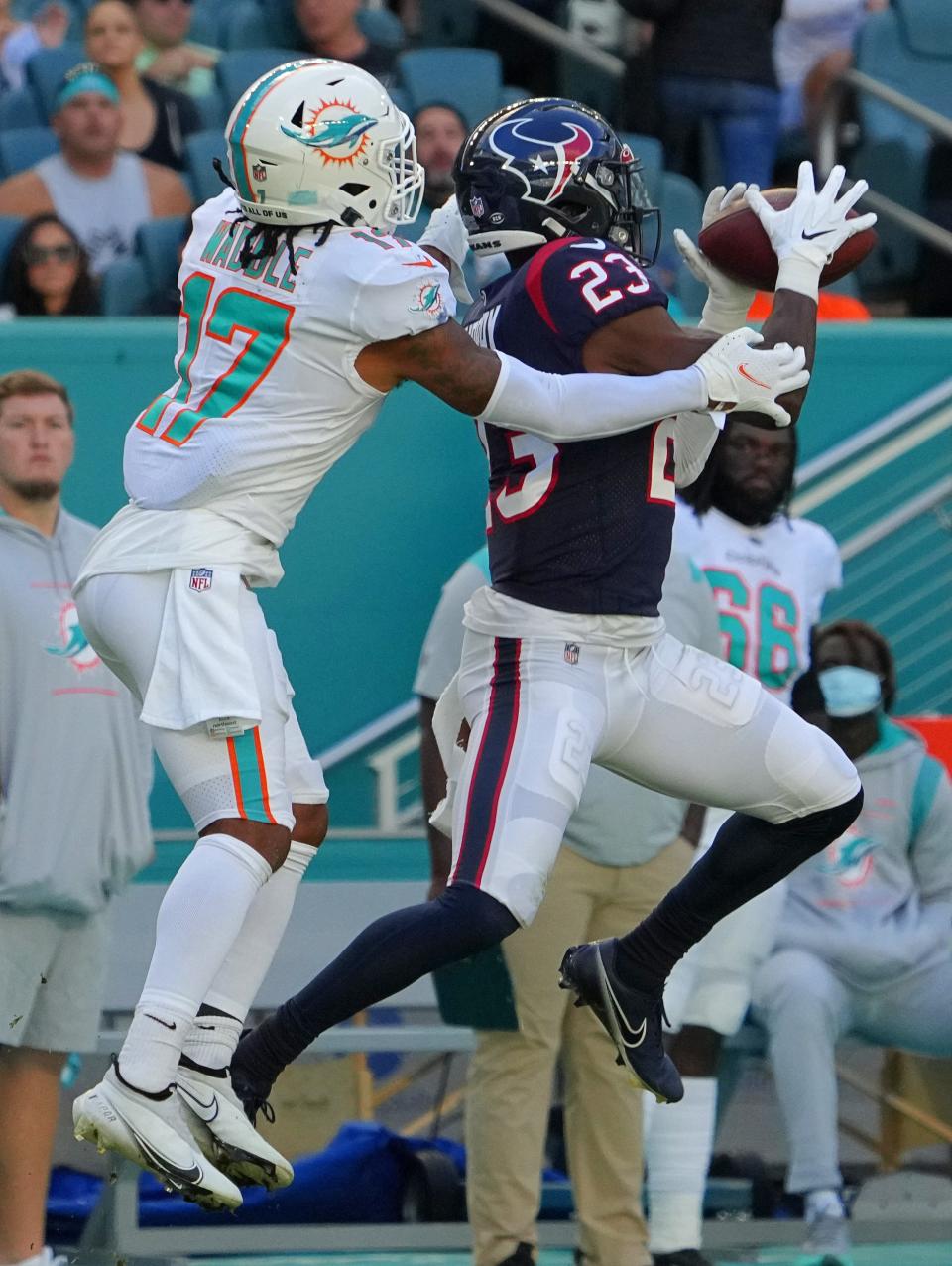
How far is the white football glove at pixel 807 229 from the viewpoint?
439 centimetres

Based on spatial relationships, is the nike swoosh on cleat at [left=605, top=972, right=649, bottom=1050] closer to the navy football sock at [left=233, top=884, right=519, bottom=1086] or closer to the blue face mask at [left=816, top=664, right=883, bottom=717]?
the navy football sock at [left=233, top=884, right=519, bottom=1086]

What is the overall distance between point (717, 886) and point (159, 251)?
3.96 meters

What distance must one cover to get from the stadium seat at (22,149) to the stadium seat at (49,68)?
0.51ft

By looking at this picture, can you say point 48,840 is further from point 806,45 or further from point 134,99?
point 806,45

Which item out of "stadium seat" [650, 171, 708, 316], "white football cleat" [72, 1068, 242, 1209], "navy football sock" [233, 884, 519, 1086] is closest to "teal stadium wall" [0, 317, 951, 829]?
"stadium seat" [650, 171, 708, 316]

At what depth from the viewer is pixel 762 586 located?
20.7 ft

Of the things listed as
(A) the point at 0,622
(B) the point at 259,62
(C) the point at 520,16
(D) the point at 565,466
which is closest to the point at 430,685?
(A) the point at 0,622

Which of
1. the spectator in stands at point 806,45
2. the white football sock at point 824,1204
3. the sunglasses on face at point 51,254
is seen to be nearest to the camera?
the white football sock at point 824,1204

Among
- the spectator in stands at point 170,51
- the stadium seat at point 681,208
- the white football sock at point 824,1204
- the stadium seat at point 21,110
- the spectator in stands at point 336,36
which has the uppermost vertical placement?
the spectator in stands at point 336,36

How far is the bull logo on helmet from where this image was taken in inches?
173

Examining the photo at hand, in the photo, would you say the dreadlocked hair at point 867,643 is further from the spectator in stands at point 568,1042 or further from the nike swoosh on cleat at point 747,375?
the nike swoosh on cleat at point 747,375

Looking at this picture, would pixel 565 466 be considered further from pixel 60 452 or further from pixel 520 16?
pixel 520 16

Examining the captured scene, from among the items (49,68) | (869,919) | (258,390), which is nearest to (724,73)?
(49,68)

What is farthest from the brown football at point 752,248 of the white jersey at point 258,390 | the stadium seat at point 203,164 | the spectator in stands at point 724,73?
the spectator in stands at point 724,73
